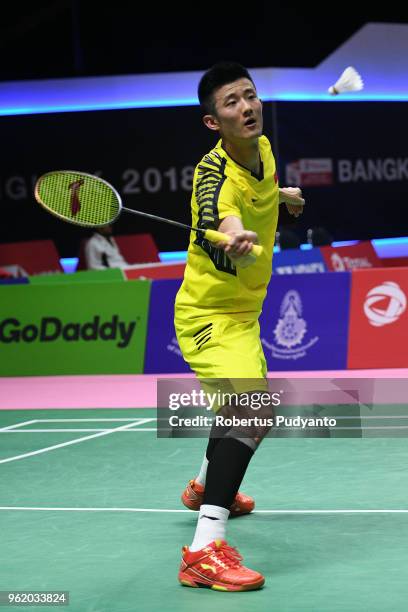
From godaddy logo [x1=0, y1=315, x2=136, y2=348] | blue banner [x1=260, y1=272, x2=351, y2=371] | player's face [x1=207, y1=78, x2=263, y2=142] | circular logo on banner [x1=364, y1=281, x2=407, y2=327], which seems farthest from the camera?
godaddy logo [x1=0, y1=315, x2=136, y2=348]

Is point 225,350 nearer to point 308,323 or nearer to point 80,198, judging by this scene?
point 80,198

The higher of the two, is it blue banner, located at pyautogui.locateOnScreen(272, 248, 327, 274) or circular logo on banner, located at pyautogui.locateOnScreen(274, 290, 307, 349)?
blue banner, located at pyautogui.locateOnScreen(272, 248, 327, 274)

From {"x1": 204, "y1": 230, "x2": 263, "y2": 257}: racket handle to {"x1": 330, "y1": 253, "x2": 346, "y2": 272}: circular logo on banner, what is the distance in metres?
10.6

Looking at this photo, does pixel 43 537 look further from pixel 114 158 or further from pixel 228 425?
pixel 114 158

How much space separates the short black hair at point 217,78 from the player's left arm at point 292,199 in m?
0.48

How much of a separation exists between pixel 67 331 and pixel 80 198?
6.03 metres

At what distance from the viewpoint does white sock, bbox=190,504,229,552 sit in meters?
3.76

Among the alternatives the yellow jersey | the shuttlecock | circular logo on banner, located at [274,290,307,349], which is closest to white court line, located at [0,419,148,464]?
the yellow jersey

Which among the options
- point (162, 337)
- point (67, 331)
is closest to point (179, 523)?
point (162, 337)

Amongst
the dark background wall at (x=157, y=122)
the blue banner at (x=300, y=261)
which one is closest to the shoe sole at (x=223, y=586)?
the blue banner at (x=300, y=261)

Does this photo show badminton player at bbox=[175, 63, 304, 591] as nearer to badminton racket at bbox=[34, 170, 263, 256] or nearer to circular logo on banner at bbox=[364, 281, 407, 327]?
badminton racket at bbox=[34, 170, 263, 256]

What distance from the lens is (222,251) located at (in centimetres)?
395

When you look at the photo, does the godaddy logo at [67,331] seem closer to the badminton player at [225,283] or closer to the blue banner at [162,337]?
the blue banner at [162,337]

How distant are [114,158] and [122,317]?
8933mm
